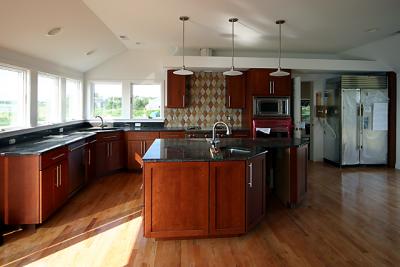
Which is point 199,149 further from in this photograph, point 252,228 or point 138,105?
point 138,105

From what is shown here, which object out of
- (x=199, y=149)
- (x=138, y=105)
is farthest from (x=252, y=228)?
(x=138, y=105)

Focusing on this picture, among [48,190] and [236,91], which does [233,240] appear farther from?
[236,91]

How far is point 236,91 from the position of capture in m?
6.21

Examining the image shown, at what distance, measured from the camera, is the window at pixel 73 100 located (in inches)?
225

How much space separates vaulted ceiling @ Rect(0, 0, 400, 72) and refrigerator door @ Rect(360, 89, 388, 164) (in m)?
1.46

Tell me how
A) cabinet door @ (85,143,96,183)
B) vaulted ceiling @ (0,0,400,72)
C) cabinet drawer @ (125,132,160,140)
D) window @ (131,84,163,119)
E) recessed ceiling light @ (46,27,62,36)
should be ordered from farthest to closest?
window @ (131,84,163,119)
cabinet drawer @ (125,132,160,140)
cabinet door @ (85,143,96,183)
recessed ceiling light @ (46,27,62,36)
vaulted ceiling @ (0,0,400,72)

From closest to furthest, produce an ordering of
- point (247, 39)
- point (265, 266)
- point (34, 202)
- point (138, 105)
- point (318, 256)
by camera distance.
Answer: point (265, 266), point (318, 256), point (34, 202), point (247, 39), point (138, 105)

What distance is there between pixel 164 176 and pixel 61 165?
168cm

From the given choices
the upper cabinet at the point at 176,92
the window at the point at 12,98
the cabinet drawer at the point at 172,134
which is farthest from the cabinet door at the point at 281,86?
the window at the point at 12,98

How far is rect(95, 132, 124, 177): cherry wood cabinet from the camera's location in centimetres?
541

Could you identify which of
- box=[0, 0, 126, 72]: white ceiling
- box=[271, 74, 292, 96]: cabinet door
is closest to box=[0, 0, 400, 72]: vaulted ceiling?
box=[0, 0, 126, 72]: white ceiling

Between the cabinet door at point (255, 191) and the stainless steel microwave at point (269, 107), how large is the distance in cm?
283

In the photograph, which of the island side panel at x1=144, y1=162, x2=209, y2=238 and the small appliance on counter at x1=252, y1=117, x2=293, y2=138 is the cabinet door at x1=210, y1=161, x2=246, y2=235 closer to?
the island side panel at x1=144, y1=162, x2=209, y2=238

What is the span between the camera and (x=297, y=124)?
19.9 feet
